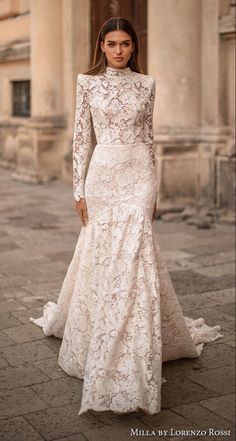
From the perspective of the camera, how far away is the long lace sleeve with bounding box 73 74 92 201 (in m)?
3.66

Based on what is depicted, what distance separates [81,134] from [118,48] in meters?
0.47

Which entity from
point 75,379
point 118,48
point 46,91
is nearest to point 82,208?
point 118,48

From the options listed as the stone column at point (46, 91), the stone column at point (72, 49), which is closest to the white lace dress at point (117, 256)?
the stone column at point (72, 49)

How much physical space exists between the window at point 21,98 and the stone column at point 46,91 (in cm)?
142

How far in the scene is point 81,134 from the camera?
373 centimetres

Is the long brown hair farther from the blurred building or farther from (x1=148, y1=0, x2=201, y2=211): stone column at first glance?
(x1=148, y1=0, x2=201, y2=211): stone column

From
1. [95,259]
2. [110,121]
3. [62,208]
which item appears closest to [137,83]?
[110,121]

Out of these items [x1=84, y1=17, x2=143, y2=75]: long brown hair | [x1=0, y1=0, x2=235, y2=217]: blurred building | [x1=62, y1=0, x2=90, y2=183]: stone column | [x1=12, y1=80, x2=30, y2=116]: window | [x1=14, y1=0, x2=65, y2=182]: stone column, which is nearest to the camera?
[x1=84, y1=17, x2=143, y2=75]: long brown hair

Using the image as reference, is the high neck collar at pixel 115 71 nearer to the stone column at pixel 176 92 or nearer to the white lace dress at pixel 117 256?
the white lace dress at pixel 117 256

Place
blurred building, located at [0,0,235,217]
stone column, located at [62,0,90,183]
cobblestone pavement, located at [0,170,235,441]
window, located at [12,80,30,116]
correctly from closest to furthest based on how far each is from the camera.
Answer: cobblestone pavement, located at [0,170,235,441]
blurred building, located at [0,0,235,217]
stone column, located at [62,0,90,183]
window, located at [12,80,30,116]

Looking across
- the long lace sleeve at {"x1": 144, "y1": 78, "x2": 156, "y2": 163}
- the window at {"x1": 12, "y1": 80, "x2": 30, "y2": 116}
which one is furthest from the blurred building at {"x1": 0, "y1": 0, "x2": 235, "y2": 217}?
the long lace sleeve at {"x1": 144, "y1": 78, "x2": 156, "y2": 163}

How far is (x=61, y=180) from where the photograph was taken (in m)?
12.6

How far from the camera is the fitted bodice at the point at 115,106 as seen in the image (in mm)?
3605

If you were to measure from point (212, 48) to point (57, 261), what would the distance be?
144 inches
